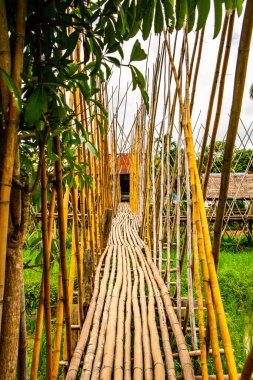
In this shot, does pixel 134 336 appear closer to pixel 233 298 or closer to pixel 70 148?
pixel 70 148

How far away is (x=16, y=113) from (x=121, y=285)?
148 cm

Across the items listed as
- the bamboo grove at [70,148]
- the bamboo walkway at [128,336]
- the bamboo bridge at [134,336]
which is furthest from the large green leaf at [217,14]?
the bamboo walkway at [128,336]

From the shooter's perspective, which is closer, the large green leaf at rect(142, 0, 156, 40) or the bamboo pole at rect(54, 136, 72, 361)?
the large green leaf at rect(142, 0, 156, 40)

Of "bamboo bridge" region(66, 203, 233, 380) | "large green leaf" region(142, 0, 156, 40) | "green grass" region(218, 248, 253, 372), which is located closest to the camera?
"large green leaf" region(142, 0, 156, 40)

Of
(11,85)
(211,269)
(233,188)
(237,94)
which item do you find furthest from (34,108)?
(233,188)

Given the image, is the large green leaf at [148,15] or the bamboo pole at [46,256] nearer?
the large green leaf at [148,15]

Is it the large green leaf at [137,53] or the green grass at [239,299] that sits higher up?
the large green leaf at [137,53]

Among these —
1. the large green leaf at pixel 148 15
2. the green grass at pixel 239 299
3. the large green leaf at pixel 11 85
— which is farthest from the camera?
the green grass at pixel 239 299

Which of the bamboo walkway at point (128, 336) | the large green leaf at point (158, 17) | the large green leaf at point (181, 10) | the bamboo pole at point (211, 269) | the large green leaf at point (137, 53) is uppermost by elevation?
the large green leaf at point (158, 17)

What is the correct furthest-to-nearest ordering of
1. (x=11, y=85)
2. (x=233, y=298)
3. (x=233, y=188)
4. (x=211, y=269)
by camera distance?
1. (x=233, y=188)
2. (x=233, y=298)
3. (x=211, y=269)
4. (x=11, y=85)

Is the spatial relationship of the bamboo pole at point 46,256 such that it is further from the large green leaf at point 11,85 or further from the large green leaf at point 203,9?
the large green leaf at point 203,9

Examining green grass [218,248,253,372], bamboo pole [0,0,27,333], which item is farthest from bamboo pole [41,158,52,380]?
green grass [218,248,253,372]

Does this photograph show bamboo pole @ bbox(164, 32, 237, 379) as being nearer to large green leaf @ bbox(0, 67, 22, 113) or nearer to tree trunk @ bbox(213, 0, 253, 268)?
tree trunk @ bbox(213, 0, 253, 268)

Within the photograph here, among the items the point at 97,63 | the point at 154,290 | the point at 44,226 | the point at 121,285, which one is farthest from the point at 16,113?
the point at 121,285
